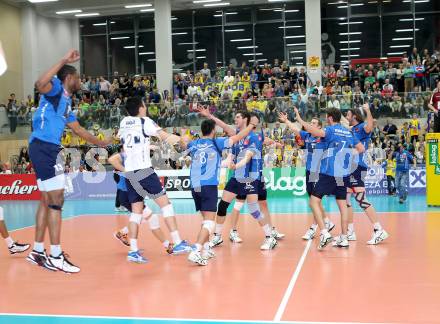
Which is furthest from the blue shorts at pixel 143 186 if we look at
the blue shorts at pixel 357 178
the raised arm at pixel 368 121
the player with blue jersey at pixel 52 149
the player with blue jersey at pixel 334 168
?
the raised arm at pixel 368 121

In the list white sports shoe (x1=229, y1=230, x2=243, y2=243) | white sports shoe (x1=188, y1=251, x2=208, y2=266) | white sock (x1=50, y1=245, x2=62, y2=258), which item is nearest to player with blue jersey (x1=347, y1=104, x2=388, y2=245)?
white sports shoe (x1=229, y1=230, x2=243, y2=243)

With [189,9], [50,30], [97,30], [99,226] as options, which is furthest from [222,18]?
[99,226]

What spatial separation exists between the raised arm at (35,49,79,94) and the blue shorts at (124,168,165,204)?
175 centimetres

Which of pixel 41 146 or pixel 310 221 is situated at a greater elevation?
pixel 41 146

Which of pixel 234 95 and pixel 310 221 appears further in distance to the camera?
pixel 234 95

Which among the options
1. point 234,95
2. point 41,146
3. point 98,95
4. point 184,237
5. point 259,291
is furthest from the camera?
point 98,95

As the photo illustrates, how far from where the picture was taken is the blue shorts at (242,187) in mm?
9492

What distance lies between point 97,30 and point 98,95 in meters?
7.91

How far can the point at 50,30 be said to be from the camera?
115 feet

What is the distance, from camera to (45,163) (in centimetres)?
741

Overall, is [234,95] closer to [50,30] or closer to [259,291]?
[50,30]

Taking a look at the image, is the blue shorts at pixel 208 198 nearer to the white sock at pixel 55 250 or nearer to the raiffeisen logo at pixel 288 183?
the white sock at pixel 55 250

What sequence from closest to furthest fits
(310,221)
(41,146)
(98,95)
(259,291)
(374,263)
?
(259,291) → (41,146) → (374,263) → (310,221) → (98,95)

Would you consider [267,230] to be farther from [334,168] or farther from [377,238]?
[377,238]
